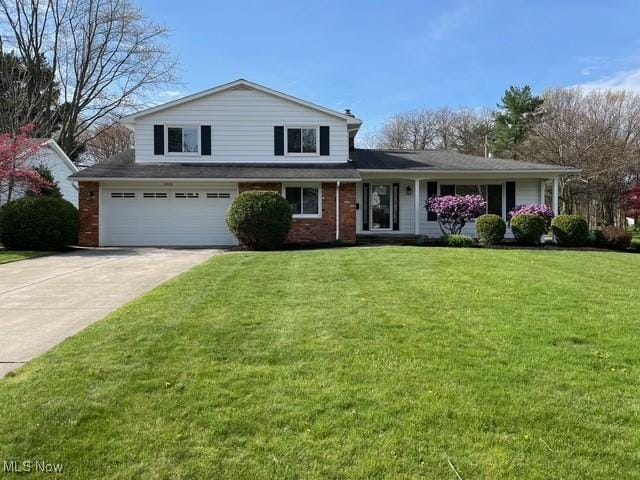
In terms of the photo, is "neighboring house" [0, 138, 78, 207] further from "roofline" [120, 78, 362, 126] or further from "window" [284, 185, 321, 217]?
"window" [284, 185, 321, 217]

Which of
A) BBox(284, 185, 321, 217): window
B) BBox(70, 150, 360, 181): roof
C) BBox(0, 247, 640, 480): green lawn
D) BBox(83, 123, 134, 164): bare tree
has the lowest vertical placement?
BBox(0, 247, 640, 480): green lawn

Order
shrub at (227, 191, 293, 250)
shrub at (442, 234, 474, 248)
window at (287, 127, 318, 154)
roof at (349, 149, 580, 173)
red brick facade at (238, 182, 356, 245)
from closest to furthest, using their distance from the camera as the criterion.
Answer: shrub at (227, 191, 293, 250)
shrub at (442, 234, 474, 248)
red brick facade at (238, 182, 356, 245)
roof at (349, 149, 580, 173)
window at (287, 127, 318, 154)

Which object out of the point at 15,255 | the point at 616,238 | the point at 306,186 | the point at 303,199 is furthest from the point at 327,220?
the point at 616,238

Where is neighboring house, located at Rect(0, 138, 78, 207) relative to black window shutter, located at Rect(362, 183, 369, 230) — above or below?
above

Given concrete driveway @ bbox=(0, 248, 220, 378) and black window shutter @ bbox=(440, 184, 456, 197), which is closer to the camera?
concrete driveway @ bbox=(0, 248, 220, 378)

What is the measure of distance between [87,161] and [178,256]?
3063cm

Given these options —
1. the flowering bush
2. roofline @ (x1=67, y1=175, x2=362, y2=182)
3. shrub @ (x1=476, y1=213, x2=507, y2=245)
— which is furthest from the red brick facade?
the flowering bush

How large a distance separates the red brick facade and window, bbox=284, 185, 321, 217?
0.29 meters

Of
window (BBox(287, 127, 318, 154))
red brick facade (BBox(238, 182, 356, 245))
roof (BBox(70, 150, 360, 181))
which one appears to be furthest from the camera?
window (BBox(287, 127, 318, 154))

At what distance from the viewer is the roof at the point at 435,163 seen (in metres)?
17.7

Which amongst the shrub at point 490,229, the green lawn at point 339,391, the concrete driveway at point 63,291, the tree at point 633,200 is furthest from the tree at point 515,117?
the green lawn at point 339,391

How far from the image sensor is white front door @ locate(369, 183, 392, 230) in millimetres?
19062

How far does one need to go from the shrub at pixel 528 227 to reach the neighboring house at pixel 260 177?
2335 mm

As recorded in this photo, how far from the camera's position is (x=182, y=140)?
59.5 feet
